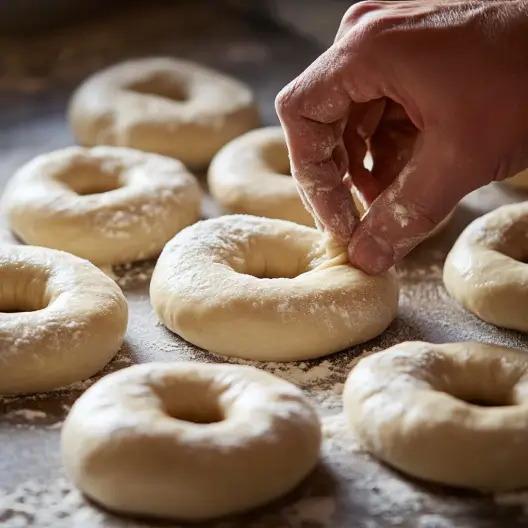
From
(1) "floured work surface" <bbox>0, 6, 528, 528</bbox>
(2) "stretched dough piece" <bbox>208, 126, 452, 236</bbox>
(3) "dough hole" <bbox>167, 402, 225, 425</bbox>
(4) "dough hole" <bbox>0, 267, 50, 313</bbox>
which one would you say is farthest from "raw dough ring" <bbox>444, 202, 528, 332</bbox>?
(4) "dough hole" <bbox>0, 267, 50, 313</bbox>

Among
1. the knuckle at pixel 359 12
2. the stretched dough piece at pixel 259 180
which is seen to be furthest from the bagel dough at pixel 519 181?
the knuckle at pixel 359 12

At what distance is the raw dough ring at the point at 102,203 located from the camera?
2307 mm

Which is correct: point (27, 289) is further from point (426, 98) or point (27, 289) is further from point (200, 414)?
point (426, 98)

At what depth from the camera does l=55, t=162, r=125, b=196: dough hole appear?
2.59 meters

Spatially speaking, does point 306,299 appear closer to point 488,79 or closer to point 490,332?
point 490,332

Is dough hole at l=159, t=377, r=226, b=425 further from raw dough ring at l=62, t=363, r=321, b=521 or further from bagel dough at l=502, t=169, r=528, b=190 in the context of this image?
bagel dough at l=502, t=169, r=528, b=190

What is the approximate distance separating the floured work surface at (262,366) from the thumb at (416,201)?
0.22m

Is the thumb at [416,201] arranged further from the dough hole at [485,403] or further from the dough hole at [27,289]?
the dough hole at [27,289]

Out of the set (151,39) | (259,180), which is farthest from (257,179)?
(151,39)

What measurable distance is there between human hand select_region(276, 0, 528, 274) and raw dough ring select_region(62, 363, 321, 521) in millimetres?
485

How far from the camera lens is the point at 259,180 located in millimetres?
2555

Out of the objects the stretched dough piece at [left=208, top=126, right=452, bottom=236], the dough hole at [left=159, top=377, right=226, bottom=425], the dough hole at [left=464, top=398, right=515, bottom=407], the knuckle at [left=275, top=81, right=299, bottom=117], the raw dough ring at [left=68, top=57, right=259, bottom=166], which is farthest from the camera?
the raw dough ring at [left=68, top=57, right=259, bottom=166]

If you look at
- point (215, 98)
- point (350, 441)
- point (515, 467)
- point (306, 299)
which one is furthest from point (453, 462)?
point (215, 98)

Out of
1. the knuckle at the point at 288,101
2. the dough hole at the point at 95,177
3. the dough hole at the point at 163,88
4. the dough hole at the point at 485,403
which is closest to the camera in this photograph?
the dough hole at the point at 485,403
